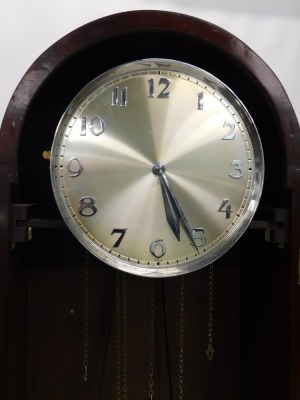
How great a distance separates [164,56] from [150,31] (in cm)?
12

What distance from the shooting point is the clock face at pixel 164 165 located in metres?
0.72

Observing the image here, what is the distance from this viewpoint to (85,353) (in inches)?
36.5

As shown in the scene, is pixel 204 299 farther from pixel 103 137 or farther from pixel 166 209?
pixel 103 137

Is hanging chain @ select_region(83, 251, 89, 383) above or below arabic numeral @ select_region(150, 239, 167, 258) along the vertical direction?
below

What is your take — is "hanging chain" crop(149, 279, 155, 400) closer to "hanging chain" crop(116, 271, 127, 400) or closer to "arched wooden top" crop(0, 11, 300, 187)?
"hanging chain" crop(116, 271, 127, 400)

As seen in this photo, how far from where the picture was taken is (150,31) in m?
0.73

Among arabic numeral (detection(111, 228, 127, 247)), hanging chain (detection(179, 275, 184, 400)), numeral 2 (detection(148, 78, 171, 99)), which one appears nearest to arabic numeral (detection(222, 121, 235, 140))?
numeral 2 (detection(148, 78, 171, 99))

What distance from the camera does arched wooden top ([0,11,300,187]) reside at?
702 millimetres

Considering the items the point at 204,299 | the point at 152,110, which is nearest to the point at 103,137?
the point at 152,110

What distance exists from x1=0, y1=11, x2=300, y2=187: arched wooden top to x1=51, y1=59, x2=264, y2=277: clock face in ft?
0.17

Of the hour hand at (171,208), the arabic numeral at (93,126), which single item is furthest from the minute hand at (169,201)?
the arabic numeral at (93,126)

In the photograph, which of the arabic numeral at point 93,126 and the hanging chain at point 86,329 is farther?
the hanging chain at point 86,329

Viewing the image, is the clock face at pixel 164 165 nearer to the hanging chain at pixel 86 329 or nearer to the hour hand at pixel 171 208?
the hour hand at pixel 171 208

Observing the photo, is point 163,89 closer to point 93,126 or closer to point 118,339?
point 93,126
